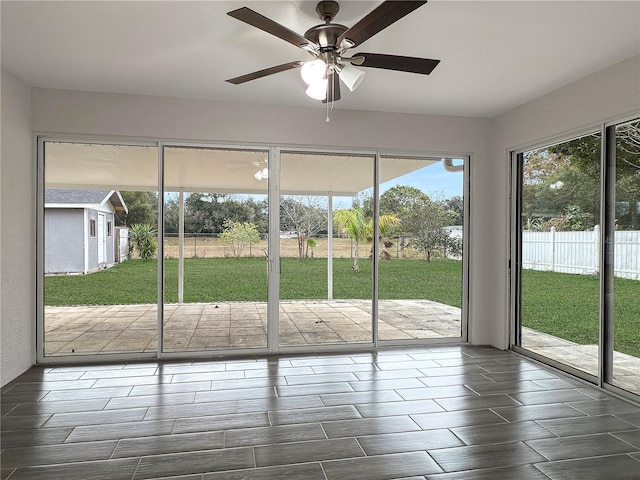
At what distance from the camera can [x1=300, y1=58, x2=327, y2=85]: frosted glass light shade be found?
2643 millimetres

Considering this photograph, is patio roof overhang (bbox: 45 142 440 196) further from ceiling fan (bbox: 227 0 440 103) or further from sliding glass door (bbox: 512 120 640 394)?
ceiling fan (bbox: 227 0 440 103)

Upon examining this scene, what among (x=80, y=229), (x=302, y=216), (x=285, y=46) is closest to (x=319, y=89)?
(x=285, y=46)

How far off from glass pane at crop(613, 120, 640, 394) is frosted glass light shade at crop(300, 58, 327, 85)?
2487 millimetres

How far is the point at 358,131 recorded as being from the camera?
4.80m

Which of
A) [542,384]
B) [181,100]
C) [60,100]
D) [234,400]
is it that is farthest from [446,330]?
[60,100]

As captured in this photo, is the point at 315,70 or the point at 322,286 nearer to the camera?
the point at 315,70

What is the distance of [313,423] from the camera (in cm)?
296

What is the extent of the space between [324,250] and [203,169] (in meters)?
1.54

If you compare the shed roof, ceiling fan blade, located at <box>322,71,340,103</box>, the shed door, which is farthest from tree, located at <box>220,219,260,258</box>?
ceiling fan blade, located at <box>322,71,340,103</box>

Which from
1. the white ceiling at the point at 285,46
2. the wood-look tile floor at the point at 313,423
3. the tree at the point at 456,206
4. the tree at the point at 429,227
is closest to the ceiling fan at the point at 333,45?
the white ceiling at the point at 285,46

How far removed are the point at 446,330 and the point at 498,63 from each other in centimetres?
299

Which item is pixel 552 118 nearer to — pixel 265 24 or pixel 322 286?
pixel 322 286

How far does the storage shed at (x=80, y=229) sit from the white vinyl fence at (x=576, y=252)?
420 cm

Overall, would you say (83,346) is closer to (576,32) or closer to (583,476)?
(583,476)
